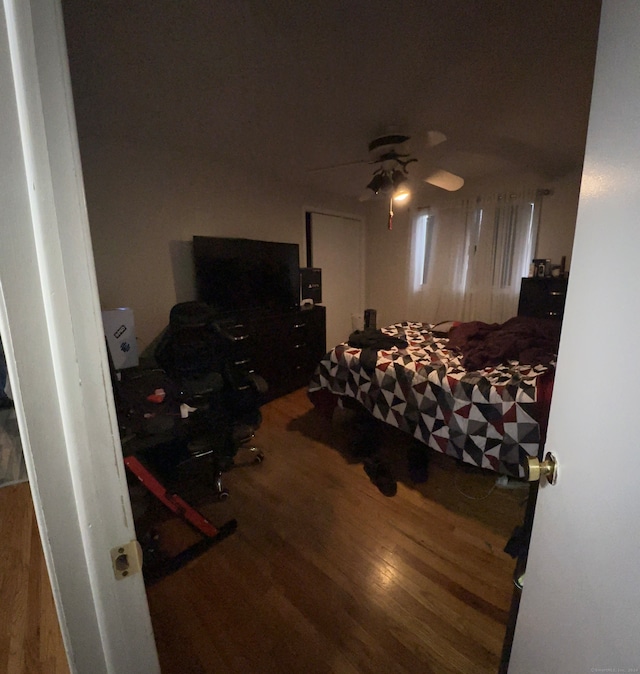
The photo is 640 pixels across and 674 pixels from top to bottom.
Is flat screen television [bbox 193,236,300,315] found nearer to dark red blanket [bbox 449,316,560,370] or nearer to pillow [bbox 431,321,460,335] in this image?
pillow [bbox 431,321,460,335]

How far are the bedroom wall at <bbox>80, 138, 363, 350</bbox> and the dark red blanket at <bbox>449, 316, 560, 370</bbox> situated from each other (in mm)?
2423

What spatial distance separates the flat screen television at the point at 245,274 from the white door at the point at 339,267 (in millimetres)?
734

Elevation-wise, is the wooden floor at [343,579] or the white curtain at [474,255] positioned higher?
the white curtain at [474,255]

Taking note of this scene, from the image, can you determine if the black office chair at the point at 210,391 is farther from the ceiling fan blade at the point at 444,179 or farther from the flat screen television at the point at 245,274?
the ceiling fan blade at the point at 444,179

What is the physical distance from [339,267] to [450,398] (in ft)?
9.36

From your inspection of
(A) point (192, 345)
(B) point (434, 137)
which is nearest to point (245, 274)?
(A) point (192, 345)

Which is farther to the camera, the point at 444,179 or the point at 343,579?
the point at 444,179

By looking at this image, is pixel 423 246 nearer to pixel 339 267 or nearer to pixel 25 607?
pixel 339 267

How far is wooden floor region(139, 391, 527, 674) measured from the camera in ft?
3.47

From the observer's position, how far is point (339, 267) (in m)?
4.17

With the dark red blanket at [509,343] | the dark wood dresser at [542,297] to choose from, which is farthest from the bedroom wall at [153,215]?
the dark wood dresser at [542,297]

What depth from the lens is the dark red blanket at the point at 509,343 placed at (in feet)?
6.46

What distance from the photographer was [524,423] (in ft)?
4.98

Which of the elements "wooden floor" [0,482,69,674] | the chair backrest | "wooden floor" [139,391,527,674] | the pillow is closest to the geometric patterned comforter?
"wooden floor" [139,391,527,674]
